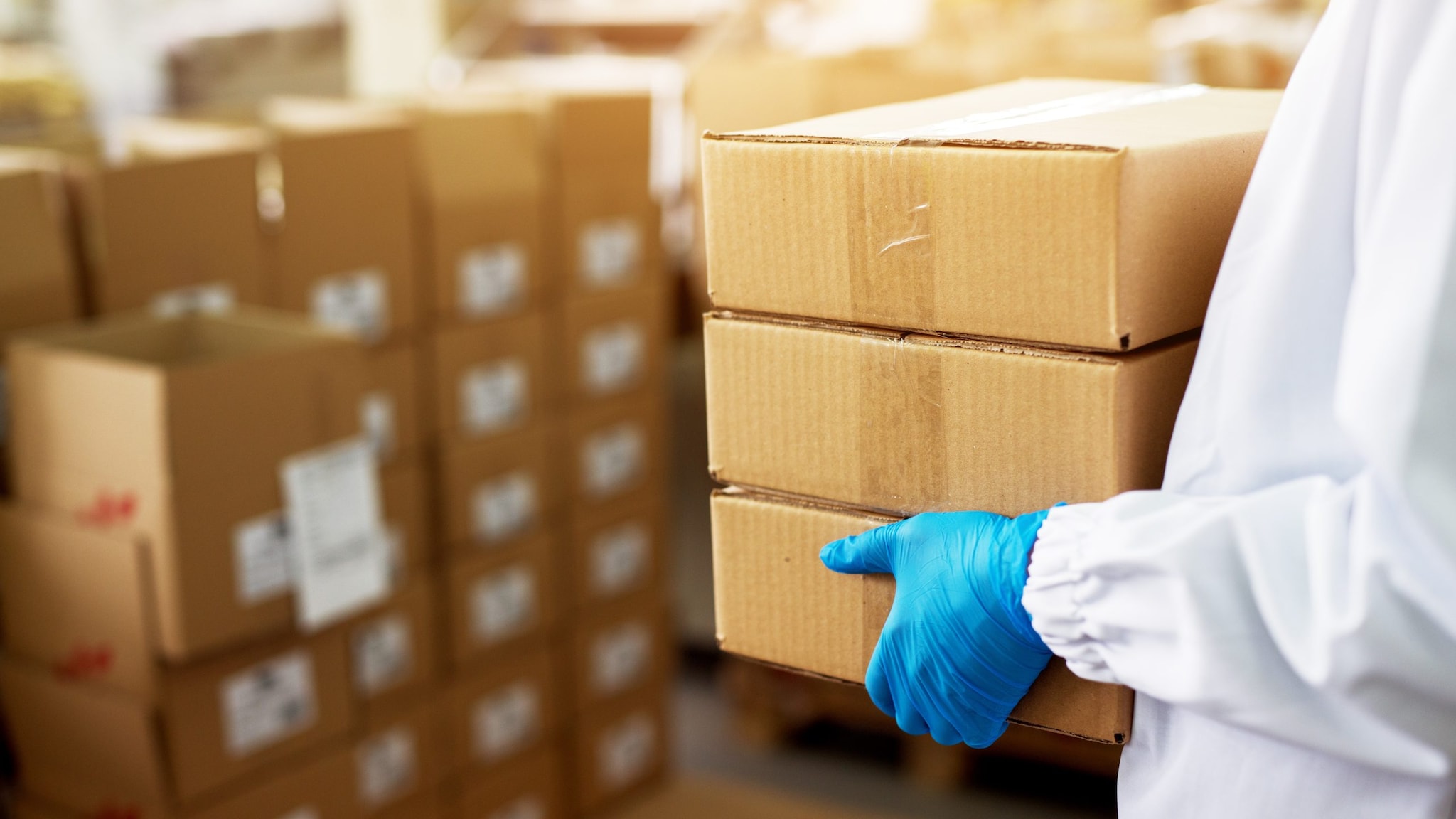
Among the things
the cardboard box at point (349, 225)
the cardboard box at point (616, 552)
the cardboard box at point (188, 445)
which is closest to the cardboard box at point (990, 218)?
the cardboard box at point (188, 445)

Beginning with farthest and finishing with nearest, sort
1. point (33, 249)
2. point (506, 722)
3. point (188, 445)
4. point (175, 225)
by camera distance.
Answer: point (506, 722) < point (175, 225) < point (33, 249) < point (188, 445)

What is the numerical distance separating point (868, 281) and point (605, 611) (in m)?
2.04

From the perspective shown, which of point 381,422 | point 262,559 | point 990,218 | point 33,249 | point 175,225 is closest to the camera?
point 990,218

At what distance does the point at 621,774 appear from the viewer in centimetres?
302

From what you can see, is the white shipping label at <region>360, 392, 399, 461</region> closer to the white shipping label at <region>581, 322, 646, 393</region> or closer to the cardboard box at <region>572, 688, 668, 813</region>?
the white shipping label at <region>581, 322, 646, 393</region>

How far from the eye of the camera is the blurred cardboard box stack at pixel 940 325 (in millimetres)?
887

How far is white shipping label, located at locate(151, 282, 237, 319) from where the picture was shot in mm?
1903

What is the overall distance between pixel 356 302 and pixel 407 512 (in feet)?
1.30

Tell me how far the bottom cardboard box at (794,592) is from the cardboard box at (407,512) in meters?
1.35

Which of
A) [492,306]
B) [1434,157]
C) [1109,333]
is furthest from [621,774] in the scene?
[1434,157]

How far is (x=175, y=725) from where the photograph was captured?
1.71 m

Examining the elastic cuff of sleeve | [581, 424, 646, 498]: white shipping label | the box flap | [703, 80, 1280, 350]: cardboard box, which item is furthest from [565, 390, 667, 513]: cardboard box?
the elastic cuff of sleeve

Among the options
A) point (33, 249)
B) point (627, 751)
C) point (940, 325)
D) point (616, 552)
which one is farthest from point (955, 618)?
point (627, 751)

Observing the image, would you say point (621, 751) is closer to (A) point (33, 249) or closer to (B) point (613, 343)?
(B) point (613, 343)
